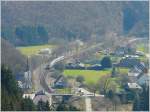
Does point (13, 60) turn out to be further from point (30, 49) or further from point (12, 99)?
point (12, 99)

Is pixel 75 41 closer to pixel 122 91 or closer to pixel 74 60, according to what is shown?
pixel 74 60

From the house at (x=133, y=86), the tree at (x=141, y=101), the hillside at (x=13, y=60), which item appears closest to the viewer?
the tree at (x=141, y=101)

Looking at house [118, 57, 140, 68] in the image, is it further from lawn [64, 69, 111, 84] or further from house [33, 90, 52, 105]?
house [33, 90, 52, 105]

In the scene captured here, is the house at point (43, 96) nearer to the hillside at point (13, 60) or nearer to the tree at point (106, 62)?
the hillside at point (13, 60)

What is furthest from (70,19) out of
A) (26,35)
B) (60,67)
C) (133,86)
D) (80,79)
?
(133,86)

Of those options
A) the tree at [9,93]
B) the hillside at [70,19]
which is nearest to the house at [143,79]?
the tree at [9,93]

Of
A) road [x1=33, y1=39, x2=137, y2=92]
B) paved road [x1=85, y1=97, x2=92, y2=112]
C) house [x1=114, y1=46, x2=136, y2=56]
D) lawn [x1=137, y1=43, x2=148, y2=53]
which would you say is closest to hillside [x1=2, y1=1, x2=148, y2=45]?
lawn [x1=137, y1=43, x2=148, y2=53]

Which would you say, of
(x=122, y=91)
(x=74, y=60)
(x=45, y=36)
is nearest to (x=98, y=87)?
(x=122, y=91)

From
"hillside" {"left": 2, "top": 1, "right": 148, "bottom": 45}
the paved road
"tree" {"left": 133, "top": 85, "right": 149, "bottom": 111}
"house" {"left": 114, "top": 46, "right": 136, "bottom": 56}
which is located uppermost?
"hillside" {"left": 2, "top": 1, "right": 148, "bottom": 45}
